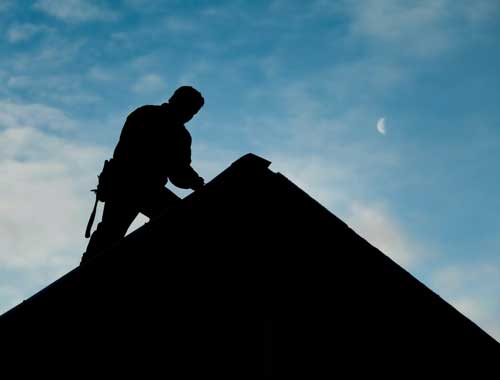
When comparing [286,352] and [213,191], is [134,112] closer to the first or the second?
[213,191]

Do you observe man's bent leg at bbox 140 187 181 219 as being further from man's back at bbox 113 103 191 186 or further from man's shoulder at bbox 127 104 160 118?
man's shoulder at bbox 127 104 160 118

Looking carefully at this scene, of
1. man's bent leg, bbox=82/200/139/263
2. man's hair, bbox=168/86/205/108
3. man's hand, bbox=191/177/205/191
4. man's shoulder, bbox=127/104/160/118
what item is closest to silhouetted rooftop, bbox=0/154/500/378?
man's bent leg, bbox=82/200/139/263

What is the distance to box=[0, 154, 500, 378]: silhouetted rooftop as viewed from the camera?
262 centimetres

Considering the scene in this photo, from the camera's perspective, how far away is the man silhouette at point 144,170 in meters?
4.72

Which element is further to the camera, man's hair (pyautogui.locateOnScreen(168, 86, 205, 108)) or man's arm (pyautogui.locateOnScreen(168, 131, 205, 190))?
man's hair (pyautogui.locateOnScreen(168, 86, 205, 108))

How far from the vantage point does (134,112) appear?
4996 millimetres

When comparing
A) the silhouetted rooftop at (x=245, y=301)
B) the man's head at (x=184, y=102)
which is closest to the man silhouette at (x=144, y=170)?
the man's head at (x=184, y=102)

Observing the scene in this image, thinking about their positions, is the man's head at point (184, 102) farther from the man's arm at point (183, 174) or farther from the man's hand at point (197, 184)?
the man's hand at point (197, 184)

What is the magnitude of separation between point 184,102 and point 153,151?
74cm

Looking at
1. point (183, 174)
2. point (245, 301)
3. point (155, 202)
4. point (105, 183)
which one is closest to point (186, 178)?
point (183, 174)

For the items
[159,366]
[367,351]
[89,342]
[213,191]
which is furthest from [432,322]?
[89,342]

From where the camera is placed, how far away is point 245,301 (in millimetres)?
2934

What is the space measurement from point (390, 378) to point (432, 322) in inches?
21.4

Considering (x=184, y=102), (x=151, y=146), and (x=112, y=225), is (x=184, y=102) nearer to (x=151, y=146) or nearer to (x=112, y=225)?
(x=151, y=146)
